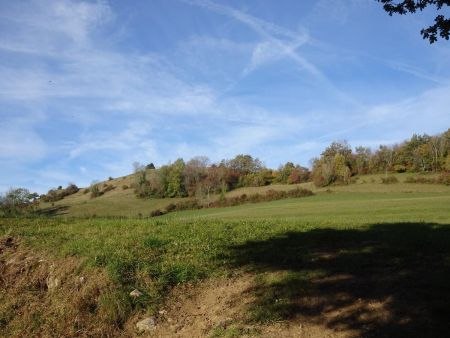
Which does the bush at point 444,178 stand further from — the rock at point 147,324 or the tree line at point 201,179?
the rock at point 147,324

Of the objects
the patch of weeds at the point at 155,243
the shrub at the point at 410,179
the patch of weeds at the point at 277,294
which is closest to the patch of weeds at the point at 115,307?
the patch of weeds at the point at 155,243

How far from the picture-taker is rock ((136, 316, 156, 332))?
702cm

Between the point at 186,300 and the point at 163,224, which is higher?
the point at 163,224

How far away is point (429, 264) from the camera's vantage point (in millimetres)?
8320

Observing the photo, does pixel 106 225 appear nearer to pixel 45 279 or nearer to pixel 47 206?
pixel 45 279

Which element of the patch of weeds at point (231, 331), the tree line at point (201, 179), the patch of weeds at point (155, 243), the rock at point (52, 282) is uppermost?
the tree line at point (201, 179)

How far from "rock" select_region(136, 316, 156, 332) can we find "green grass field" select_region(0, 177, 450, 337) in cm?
23

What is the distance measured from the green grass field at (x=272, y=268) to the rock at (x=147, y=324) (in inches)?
8.9

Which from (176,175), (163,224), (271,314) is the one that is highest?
(176,175)

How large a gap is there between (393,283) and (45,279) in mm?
7604

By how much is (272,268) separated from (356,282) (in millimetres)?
1753

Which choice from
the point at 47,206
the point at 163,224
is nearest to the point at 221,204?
the point at 47,206

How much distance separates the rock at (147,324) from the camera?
7020 millimetres

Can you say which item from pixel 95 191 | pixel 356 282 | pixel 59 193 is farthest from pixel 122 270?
pixel 59 193
